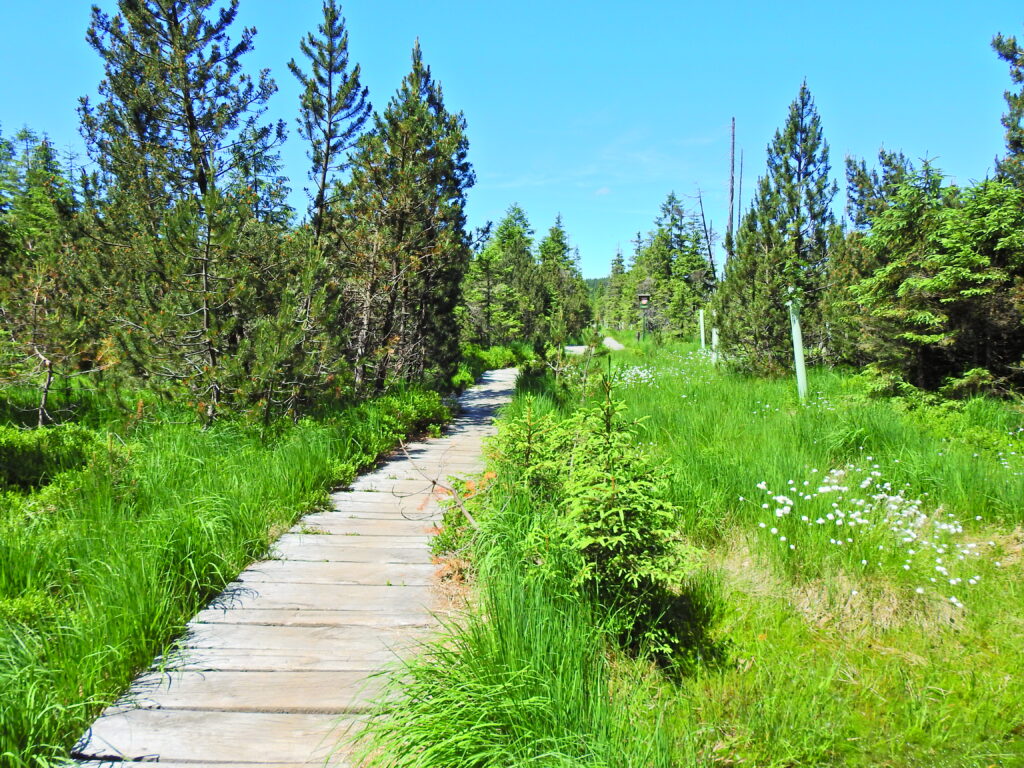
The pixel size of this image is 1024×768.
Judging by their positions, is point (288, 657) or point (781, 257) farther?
point (781, 257)

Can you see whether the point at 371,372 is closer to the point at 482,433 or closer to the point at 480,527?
the point at 482,433

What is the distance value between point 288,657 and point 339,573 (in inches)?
34.6

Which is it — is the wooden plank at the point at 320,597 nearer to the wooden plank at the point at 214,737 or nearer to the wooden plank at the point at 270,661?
the wooden plank at the point at 270,661

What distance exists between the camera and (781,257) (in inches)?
451

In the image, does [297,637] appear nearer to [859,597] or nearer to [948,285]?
[859,597]

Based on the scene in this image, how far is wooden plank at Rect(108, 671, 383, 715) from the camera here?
216cm

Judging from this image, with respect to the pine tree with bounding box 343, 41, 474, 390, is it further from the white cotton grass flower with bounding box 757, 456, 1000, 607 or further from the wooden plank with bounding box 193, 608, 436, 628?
the white cotton grass flower with bounding box 757, 456, 1000, 607

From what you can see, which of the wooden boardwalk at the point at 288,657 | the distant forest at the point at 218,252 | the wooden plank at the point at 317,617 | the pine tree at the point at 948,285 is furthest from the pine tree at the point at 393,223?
the pine tree at the point at 948,285

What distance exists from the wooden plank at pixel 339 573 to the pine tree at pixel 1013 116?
1897 cm

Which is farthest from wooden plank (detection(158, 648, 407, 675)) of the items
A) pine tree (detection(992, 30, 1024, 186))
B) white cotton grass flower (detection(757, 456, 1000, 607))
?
pine tree (detection(992, 30, 1024, 186))

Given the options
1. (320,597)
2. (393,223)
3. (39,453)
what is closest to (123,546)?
(320,597)

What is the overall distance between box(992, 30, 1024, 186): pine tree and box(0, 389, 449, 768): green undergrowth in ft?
63.5

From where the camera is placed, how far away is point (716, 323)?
42.9 feet

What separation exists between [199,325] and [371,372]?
296 centimetres
